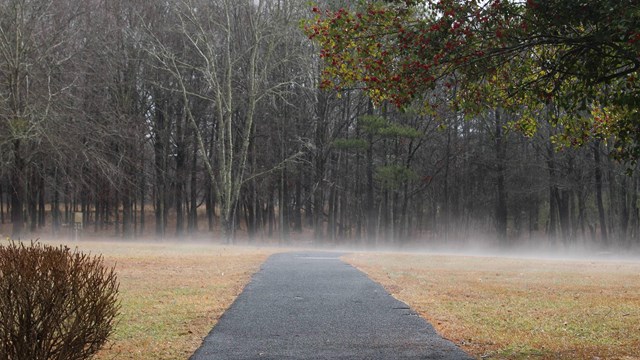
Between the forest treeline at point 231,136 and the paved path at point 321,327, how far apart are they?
20468mm

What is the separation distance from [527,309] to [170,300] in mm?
6480

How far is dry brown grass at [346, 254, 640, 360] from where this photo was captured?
910 centimetres

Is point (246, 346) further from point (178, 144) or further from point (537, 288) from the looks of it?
point (178, 144)

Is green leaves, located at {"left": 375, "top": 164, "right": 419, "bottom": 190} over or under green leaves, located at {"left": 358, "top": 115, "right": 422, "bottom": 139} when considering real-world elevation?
under

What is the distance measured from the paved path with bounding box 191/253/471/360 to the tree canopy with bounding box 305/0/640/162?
2.97 meters

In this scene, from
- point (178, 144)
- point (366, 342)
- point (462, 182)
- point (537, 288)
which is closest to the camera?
point (366, 342)

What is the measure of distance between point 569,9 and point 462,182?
48.0 m

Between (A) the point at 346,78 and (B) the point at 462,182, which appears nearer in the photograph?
(A) the point at 346,78

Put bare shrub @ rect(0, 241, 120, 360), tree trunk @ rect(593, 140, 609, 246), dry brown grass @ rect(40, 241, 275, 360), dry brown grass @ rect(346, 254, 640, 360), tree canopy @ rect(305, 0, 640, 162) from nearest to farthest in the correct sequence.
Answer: bare shrub @ rect(0, 241, 120, 360), tree canopy @ rect(305, 0, 640, 162), dry brown grass @ rect(40, 241, 275, 360), dry brown grass @ rect(346, 254, 640, 360), tree trunk @ rect(593, 140, 609, 246)

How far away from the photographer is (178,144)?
48.7 m

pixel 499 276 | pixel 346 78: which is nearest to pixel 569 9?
pixel 346 78

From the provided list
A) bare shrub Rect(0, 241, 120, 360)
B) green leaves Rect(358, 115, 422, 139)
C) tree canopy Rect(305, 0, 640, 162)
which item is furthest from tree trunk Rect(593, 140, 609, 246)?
bare shrub Rect(0, 241, 120, 360)

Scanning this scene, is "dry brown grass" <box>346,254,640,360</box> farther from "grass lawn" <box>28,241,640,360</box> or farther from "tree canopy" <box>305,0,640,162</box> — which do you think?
"tree canopy" <box>305,0,640,162</box>

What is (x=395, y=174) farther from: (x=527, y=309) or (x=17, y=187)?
(x=527, y=309)
